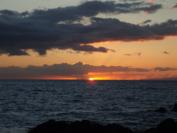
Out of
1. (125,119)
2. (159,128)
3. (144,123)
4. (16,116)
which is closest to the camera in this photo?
(159,128)

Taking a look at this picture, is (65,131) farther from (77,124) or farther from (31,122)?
(31,122)

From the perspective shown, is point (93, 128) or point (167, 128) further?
point (93, 128)

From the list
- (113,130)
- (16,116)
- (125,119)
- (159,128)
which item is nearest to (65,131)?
(113,130)

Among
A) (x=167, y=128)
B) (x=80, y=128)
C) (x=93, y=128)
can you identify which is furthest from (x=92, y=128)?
(x=167, y=128)

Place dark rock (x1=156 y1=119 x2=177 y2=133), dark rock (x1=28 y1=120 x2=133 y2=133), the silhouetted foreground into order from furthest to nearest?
dark rock (x1=28 y1=120 x2=133 y2=133), the silhouetted foreground, dark rock (x1=156 y1=119 x2=177 y2=133)

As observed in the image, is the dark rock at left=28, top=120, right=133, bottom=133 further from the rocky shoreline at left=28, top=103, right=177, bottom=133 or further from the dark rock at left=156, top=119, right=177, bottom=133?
the dark rock at left=156, top=119, right=177, bottom=133

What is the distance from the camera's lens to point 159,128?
35781 mm

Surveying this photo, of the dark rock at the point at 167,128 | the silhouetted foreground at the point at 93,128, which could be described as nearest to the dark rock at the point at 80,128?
the silhouetted foreground at the point at 93,128

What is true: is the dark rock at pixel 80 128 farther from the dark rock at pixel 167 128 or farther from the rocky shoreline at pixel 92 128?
the dark rock at pixel 167 128

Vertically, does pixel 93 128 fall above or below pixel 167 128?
above

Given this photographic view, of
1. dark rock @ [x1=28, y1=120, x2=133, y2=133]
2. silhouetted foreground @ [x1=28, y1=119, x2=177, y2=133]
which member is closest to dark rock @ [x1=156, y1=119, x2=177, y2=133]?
silhouetted foreground @ [x1=28, y1=119, x2=177, y2=133]

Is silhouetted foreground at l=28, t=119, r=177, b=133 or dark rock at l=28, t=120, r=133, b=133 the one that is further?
dark rock at l=28, t=120, r=133, b=133

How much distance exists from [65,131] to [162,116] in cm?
2555

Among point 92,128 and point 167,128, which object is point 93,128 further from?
point 167,128
